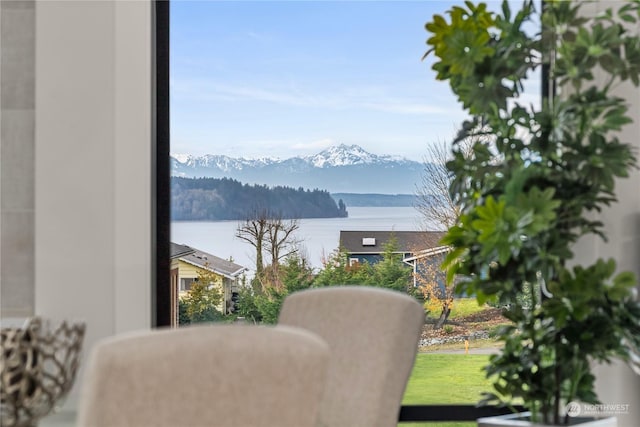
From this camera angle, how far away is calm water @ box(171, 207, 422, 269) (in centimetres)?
482

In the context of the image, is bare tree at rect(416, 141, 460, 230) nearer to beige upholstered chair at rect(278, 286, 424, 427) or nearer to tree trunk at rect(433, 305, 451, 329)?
tree trunk at rect(433, 305, 451, 329)

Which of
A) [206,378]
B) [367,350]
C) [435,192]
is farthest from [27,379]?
[435,192]

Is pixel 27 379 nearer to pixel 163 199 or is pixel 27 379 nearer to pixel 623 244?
pixel 163 199

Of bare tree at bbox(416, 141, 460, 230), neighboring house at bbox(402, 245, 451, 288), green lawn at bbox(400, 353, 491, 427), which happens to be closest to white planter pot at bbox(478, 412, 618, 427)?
bare tree at bbox(416, 141, 460, 230)

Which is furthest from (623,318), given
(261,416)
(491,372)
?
(261,416)

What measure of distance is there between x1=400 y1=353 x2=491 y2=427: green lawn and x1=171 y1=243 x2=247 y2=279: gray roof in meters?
1.65

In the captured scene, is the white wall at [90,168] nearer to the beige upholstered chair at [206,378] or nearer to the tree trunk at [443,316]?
the beige upholstered chair at [206,378]

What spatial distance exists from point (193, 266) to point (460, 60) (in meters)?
2.82

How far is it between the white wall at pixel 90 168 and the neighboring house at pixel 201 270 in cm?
199

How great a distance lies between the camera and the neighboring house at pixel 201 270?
16.0 feet

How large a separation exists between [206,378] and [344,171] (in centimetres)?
419

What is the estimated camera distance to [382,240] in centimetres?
555

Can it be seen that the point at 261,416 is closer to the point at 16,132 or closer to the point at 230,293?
the point at 16,132

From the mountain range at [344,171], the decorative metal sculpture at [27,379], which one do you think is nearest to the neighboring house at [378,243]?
the mountain range at [344,171]
